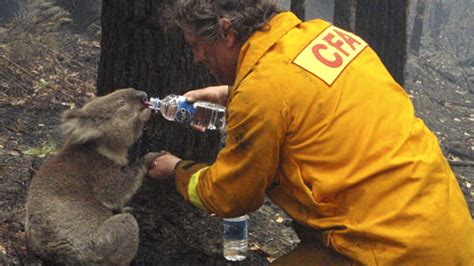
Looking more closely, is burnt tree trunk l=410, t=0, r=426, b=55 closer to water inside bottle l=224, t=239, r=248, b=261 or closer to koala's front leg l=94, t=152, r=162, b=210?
Result: water inside bottle l=224, t=239, r=248, b=261

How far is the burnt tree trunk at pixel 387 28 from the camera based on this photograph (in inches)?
313

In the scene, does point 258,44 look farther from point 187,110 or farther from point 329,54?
point 187,110

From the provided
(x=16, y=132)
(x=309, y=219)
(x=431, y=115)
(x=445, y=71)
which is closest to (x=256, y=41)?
(x=309, y=219)

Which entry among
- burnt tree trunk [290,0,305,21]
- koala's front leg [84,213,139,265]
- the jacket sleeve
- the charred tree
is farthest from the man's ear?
the charred tree

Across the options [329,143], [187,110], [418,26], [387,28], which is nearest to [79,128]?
[187,110]

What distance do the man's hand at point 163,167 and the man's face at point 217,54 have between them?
661 mm

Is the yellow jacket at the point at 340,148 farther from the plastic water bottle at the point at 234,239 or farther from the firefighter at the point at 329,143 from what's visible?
the plastic water bottle at the point at 234,239

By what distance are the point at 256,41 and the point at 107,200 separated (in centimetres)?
142

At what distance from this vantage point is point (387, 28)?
8.02m

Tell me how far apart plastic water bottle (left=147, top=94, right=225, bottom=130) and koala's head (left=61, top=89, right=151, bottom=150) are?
13 cm

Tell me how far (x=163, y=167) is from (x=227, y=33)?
1.02 meters

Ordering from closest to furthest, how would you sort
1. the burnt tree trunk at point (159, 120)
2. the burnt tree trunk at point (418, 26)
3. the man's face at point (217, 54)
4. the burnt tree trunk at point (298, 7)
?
the man's face at point (217, 54) < the burnt tree trunk at point (159, 120) < the burnt tree trunk at point (298, 7) < the burnt tree trunk at point (418, 26)

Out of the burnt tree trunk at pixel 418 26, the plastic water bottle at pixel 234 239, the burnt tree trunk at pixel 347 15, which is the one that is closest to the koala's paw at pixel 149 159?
the plastic water bottle at pixel 234 239

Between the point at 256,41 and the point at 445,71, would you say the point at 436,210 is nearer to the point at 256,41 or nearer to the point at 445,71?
the point at 256,41
